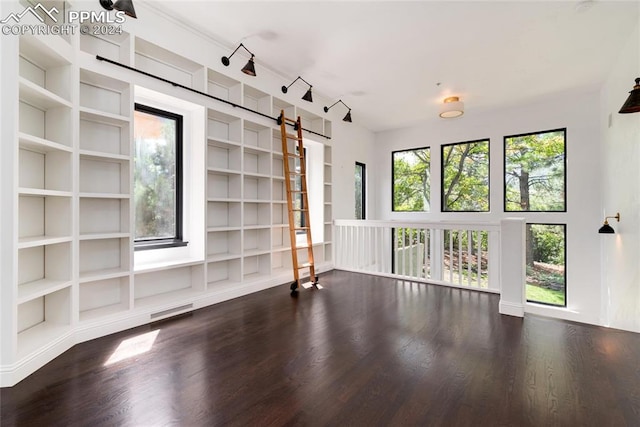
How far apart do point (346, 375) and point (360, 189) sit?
5.04m

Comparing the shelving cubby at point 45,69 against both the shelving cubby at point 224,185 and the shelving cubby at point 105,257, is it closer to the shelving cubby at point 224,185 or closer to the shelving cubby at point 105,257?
the shelving cubby at point 105,257

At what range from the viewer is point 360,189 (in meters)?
6.63

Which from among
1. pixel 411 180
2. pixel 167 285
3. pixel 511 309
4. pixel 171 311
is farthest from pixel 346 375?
pixel 411 180

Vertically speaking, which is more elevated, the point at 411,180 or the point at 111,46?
the point at 111,46

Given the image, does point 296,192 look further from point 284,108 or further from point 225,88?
point 225,88

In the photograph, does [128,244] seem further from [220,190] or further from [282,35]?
[282,35]

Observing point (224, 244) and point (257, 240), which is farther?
point (257, 240)

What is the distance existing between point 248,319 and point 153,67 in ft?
9.04

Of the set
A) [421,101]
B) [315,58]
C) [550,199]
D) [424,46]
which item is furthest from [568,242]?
[315,58]

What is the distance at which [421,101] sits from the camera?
506 cm

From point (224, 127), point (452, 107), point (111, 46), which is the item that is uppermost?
point (452, 107)

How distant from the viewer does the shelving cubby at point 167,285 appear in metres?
3.00

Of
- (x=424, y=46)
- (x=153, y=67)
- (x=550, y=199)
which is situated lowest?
(x=550, y=199)

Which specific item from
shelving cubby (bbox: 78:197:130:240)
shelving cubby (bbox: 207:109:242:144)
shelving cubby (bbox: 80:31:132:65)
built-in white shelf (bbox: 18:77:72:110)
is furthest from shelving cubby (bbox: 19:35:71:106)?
shelving cubby (bbox: 207:109:242:144)
